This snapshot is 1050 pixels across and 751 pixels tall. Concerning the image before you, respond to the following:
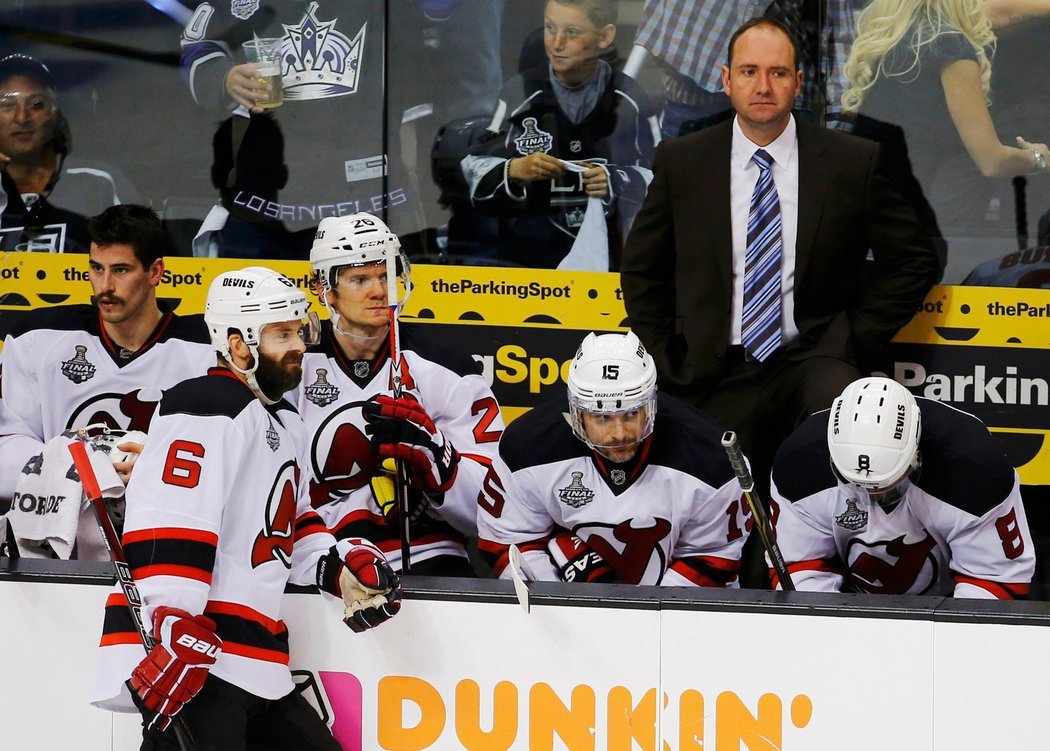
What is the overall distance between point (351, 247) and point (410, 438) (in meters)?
0.54

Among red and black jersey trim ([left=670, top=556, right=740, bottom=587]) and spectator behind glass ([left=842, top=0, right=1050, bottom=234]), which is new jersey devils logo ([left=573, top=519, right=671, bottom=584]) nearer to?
red and black jersey trim ([left=670, top=556, right=740, bottom=587])

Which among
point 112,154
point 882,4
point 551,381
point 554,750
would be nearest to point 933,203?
point 882,4

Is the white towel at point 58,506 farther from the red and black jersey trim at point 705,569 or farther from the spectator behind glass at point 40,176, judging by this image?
the spectator behind glass at point 40,176

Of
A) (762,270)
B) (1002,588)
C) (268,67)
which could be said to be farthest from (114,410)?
(1002,588)

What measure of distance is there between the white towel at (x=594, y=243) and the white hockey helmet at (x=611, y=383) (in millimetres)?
1197

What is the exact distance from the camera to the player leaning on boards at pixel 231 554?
2807 millimetres

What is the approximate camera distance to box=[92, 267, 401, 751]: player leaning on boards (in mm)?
2807

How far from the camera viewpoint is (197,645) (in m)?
2.78

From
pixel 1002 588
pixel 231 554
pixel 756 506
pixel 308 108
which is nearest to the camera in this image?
pixel 231 554

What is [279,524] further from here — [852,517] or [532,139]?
[532,139]

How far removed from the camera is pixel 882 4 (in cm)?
455

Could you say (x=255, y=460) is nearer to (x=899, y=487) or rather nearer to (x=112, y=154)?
(x=899, y=487)

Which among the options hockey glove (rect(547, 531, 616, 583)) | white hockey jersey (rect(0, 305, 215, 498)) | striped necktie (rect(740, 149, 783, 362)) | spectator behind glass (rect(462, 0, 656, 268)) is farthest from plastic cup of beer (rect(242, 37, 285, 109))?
hockey glove (rect(547, 531, 616, 583))

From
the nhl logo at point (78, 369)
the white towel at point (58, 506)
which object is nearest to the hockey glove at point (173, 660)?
the white towel at point (58, 506)
